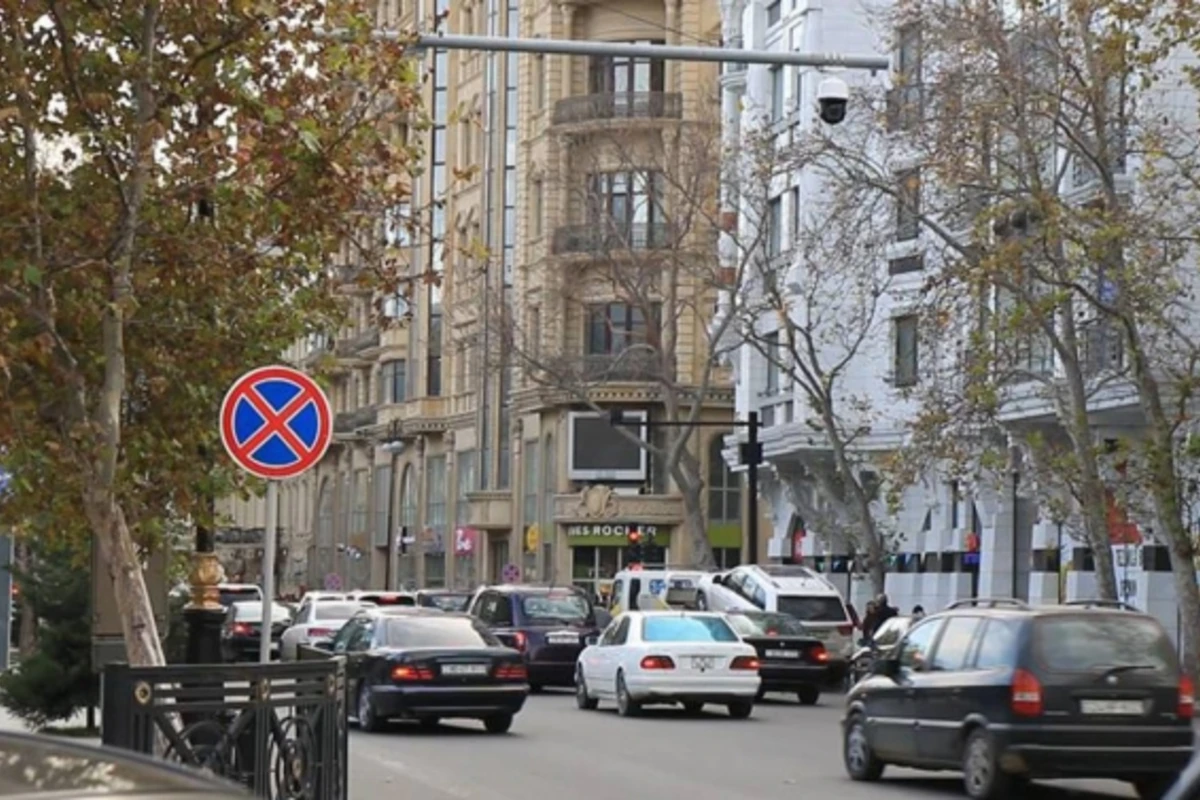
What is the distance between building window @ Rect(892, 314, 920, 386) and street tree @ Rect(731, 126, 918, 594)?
6.4 inches

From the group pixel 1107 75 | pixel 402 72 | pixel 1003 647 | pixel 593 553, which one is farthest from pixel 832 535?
pixel 402 72

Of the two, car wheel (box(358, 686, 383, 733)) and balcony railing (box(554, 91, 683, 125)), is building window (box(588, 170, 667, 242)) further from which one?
car wheel (box(358, 686, 383, 733))

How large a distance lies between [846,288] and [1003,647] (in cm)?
3643

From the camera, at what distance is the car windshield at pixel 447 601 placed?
48312mm

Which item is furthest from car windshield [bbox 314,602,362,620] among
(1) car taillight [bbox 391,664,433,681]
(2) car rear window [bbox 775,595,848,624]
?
(1) car taillight [bbox 391,664,433,681]

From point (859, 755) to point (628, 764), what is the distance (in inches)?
106

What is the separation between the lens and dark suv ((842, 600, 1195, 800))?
765 inches

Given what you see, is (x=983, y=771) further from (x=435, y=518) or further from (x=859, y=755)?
(x=435, y=518)

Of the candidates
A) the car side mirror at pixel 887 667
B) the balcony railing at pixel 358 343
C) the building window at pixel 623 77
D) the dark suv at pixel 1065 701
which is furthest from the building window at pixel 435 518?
the dark suv at pixel 1065 701

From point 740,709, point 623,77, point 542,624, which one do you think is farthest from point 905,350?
point 623,77

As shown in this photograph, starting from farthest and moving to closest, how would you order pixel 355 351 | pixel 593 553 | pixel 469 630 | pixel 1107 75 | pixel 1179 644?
pixel 355 351, pixel 593 553, pixel 1179 644, pixel 1107 75, pixel 469 630

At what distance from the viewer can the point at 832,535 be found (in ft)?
189

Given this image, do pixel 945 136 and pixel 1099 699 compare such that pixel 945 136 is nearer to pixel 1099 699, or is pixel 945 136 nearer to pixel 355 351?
pixel 1099 699

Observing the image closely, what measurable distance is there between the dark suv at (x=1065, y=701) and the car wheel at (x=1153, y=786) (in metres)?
0.02
